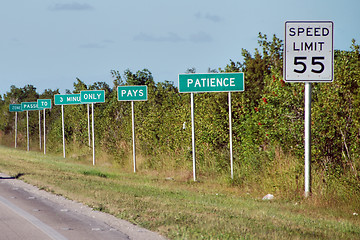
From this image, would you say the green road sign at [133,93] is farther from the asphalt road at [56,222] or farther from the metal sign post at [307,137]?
the metal sign post at [307,137]

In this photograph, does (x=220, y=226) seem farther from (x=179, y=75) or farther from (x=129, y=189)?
(x=179, y=75)

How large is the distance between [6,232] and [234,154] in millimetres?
12130

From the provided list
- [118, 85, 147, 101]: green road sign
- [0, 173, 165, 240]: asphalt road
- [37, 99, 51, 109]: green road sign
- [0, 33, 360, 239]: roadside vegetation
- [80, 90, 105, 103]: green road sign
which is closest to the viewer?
[0, 173, 165, 240]: asphalt road

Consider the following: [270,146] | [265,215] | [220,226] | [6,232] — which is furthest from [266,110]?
[6,232]

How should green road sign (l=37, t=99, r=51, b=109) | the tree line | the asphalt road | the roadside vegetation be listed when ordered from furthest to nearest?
green road sign (l=37, t=99, r=51, b=109), the tree line, the roadside vegetation, the asphalt road

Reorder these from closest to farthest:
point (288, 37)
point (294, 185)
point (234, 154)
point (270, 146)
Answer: point (288, 37) < point (294, 185) < point (270, 146) < point (234, 154)

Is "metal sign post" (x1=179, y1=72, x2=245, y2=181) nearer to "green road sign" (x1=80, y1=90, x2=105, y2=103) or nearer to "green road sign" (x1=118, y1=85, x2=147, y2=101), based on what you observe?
"green road sign" (x1=118, y1=85, x2=147, y2=101)

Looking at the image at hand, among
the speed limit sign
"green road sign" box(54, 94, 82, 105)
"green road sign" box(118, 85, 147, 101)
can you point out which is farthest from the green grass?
"green road sign" box(54, 94, 82, 105)

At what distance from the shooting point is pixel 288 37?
43.0 ft

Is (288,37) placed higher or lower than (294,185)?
higher

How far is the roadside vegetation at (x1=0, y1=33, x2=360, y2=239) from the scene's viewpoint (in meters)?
11.5

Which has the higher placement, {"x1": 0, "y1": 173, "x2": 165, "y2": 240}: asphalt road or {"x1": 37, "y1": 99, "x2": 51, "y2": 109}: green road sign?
{"x1": 37, "y1": 99, "x2": 51, "y2": 109}: green road sign

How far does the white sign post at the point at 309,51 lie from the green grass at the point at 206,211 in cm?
185

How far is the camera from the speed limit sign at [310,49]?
13.1 metres
